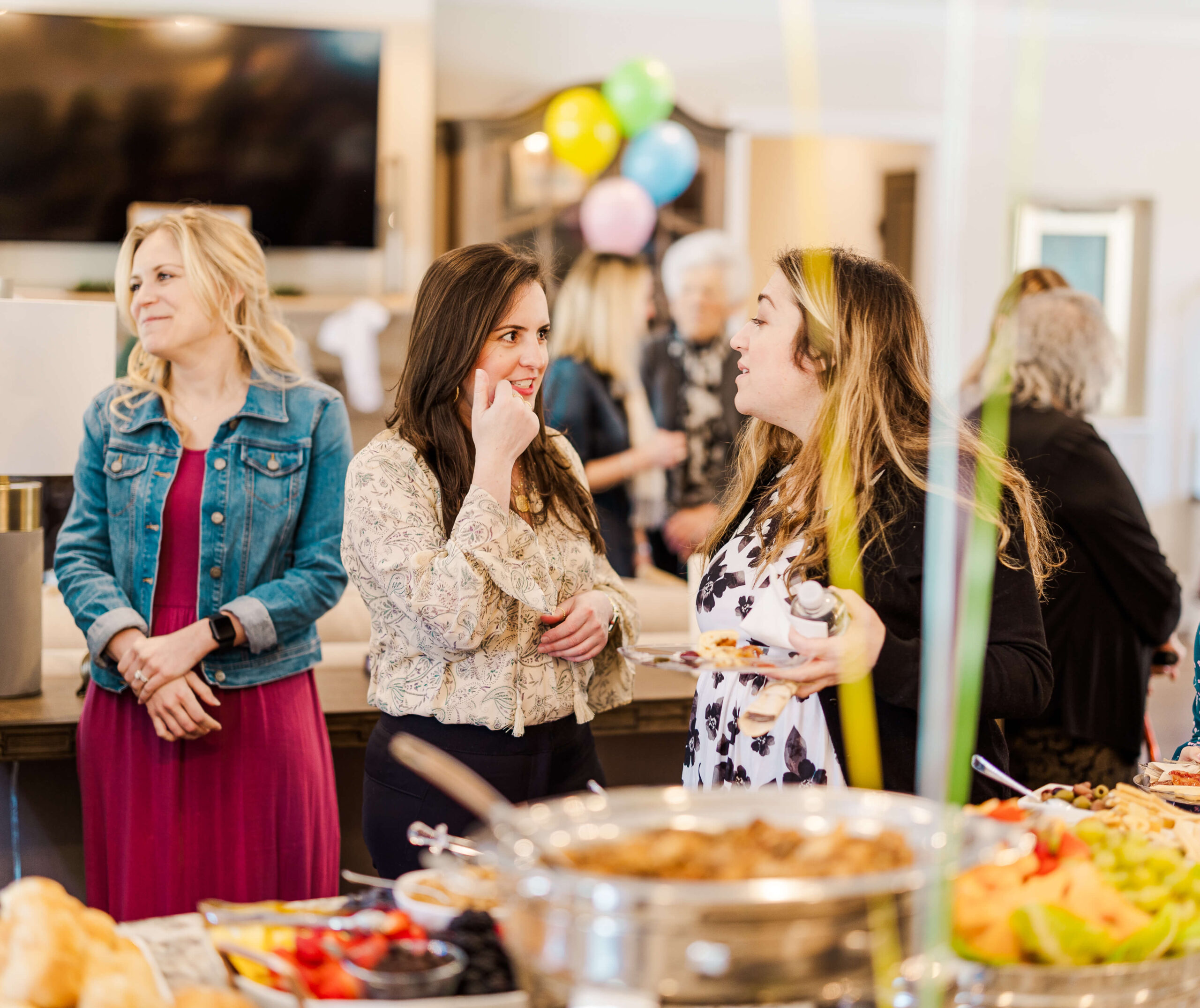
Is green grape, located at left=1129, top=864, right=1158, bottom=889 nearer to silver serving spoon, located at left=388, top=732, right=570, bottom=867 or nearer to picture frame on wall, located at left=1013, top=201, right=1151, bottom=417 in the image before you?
silver serving spoon, located at left=388, top=732, right=570, bottom=867

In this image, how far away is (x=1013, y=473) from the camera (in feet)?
5.17

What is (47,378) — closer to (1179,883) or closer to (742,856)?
(742,856)

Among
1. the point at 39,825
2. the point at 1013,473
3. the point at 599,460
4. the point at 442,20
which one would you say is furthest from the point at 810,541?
the point at 442,20

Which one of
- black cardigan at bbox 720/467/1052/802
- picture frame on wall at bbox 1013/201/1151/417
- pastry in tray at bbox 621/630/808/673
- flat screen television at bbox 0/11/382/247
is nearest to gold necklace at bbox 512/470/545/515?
pastry in tray at bbox 621/630/808/673

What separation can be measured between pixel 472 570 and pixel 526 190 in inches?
175

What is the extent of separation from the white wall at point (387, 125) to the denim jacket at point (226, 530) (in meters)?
3.67

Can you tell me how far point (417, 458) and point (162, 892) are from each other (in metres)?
0.82

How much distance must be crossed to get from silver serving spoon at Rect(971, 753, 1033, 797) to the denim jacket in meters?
1.00

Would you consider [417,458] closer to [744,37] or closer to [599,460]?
[599,460]

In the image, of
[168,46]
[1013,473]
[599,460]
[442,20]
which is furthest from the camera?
[442,20]

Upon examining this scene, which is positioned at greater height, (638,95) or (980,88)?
(980,88)

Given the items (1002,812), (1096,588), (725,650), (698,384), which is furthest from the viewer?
(698,384)

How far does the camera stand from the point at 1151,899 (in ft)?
3.36

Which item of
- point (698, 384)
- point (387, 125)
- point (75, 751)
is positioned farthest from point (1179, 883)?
point (387, 125)
